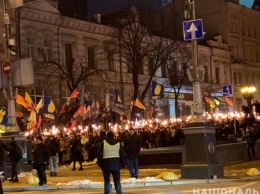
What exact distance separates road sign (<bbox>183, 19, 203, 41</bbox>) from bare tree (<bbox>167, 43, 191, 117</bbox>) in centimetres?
2651

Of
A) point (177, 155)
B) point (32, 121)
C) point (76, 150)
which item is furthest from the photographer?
point (32, 121)

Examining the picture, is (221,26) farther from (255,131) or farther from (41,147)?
(41,147)

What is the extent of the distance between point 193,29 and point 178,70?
103 feet

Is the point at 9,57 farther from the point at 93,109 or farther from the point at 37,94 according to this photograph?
the point at 37,94

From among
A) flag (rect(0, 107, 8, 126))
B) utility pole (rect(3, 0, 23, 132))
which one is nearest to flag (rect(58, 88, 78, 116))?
flag (rect(0, 107, 8, 126))

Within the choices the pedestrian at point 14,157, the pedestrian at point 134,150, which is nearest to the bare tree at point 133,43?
the pedestrian at point 14,157

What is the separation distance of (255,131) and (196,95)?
927 cm

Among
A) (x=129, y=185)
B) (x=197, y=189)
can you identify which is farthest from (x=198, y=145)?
(x=197, y=189)

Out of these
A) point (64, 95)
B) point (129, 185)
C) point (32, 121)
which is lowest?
point (129, 185)

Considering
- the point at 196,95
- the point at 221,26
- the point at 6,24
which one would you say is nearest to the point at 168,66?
the point at 221,26

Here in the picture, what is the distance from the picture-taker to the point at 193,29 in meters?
19.7

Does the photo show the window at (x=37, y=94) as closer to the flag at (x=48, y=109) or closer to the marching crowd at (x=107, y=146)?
the flag at (x=48, y=109)

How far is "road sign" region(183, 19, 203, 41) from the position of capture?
19.6 meters

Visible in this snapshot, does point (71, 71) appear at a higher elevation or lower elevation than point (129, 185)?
higher
